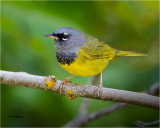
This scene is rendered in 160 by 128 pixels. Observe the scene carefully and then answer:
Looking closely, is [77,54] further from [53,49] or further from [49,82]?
[49,82]

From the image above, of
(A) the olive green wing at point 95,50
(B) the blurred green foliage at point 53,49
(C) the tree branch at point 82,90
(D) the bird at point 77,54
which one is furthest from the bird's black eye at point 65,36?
(C) the tree branch at point 82,90

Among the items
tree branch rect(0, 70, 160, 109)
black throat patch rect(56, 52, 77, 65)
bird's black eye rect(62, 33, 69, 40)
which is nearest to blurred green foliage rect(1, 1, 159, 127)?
bird's black eye rect(62, 33, 69, 40)

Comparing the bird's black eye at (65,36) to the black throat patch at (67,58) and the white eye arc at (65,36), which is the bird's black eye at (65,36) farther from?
the black throat patch at (67,58)

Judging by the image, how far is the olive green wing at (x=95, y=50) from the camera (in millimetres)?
3658

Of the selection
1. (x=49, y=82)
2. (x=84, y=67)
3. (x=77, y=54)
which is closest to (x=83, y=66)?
(x=84, y=67)

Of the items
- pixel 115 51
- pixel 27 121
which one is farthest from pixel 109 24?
pixel 27 121

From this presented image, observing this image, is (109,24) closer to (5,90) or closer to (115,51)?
(115,51)

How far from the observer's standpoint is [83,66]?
11.3ft

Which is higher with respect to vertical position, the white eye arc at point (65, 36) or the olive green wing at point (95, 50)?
the white eye arc at point (65, 36)

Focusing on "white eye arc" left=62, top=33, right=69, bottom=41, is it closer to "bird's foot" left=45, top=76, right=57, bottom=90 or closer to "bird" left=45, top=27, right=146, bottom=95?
"bird" left=45, top=27, right=146, bottom=95

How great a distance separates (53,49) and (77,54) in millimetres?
658

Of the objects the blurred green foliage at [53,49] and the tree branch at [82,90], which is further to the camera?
the blurred green foliage at [53,49]

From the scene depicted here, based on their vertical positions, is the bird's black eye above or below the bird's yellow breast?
above

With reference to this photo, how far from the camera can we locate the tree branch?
2598mm
